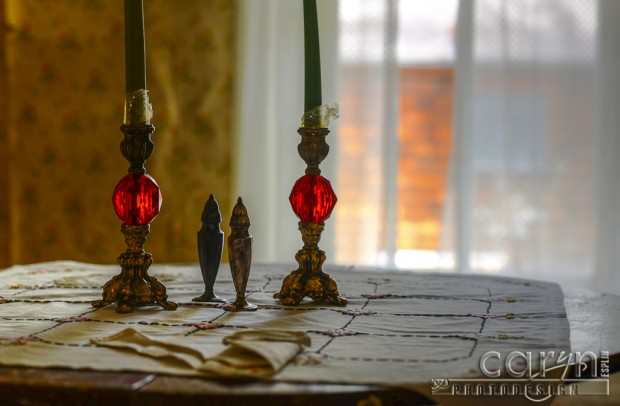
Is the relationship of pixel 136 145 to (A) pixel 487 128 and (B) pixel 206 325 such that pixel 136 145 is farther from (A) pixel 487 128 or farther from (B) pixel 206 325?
(A) pixel 487 128

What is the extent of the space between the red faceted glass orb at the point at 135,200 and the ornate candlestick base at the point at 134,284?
0.01m

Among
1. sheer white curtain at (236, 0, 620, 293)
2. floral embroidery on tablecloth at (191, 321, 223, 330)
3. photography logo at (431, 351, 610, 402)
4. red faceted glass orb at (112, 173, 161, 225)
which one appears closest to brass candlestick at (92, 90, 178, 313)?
red faceted glass orb at (112, 173, 161, 225)

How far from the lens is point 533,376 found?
825 millimetres

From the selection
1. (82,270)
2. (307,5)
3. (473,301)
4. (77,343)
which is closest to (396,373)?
(77,343)

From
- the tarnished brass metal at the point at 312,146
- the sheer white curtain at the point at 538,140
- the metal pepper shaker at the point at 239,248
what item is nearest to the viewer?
the metal pepper shaker at the point at 239,248

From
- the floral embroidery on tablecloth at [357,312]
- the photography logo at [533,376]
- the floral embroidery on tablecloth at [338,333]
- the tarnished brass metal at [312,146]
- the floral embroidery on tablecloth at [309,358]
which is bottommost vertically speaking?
the photography logo at [533,376]

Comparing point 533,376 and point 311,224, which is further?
point 311,224

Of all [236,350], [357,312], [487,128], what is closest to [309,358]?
[236,350]

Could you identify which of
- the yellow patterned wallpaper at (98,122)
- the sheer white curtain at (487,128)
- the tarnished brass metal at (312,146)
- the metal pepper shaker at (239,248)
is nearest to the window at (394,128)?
the sheer white curtain at (487,128)

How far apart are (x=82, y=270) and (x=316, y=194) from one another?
64cm

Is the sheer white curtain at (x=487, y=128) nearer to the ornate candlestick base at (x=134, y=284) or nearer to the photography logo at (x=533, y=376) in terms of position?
the ornate candlestick base at (x=134, y=284)

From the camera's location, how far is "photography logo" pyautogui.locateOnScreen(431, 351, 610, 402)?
81 cm

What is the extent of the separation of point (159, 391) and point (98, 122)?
298cm

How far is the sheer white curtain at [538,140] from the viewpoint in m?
3.40
